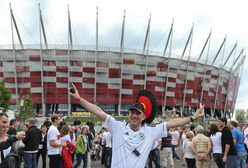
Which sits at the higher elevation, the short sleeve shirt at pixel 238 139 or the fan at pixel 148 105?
the fan at pixel 148 105

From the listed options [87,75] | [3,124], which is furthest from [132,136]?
[87,75]

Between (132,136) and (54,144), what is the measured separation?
16.9 feet

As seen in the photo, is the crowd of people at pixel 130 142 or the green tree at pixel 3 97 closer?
the crowd of people at pixel 130 142

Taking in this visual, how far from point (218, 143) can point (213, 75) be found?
236 feet

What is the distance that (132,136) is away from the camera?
12.9ft

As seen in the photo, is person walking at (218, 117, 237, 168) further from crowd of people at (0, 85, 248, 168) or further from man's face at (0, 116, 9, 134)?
man's face at (0, 116, 9, 134)

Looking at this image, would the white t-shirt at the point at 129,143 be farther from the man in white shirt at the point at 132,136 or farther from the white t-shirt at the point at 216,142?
the white t-shirt at the point at 216,142

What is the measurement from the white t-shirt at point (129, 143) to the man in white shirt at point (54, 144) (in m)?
4.89

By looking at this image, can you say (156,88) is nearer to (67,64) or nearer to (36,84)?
(67,64)

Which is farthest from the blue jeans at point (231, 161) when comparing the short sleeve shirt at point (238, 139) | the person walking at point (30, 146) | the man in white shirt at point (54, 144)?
the person walking at point (30, 146)

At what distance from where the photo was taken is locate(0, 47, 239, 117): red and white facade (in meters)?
66.4

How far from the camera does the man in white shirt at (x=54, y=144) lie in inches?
343

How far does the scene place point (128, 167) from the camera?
381cm

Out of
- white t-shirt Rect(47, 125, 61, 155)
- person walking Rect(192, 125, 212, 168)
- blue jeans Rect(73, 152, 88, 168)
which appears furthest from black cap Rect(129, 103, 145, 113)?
blue jeans Rect(73, 152, 88, 168)
